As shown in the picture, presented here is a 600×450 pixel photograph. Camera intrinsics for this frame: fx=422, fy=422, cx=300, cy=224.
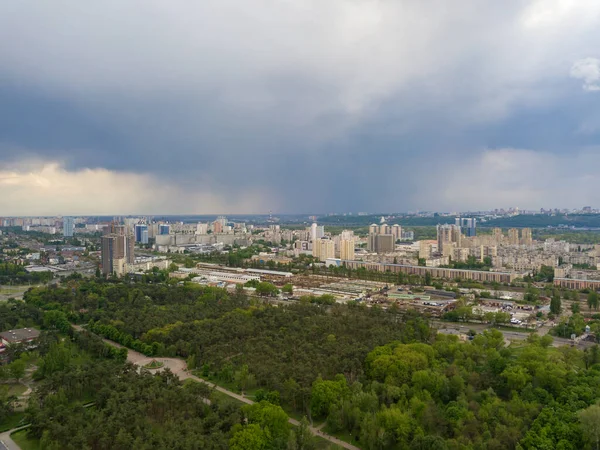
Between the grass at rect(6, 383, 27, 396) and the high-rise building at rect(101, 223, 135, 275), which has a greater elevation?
the high-rise building at rect(101, 223, 135, 275)

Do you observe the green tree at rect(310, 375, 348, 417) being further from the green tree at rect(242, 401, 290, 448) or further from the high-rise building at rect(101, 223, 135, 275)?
the high-rise building at rect(101, 223, 135, 275)

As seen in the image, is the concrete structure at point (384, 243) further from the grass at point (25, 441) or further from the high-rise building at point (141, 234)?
the grass at point (25, 441)

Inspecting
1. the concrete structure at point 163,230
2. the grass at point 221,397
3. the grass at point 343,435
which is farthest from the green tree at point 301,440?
→ the concrete structure at point 163,230

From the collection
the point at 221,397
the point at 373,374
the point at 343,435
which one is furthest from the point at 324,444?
the point at 221,397

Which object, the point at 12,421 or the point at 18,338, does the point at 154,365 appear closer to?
the point at 12,421

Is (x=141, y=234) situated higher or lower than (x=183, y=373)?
higher

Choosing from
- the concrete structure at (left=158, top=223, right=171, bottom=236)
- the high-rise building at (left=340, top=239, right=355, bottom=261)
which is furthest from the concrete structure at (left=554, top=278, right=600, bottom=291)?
the concrete structure at (left=158, top=223, right=171, bottom=236)
